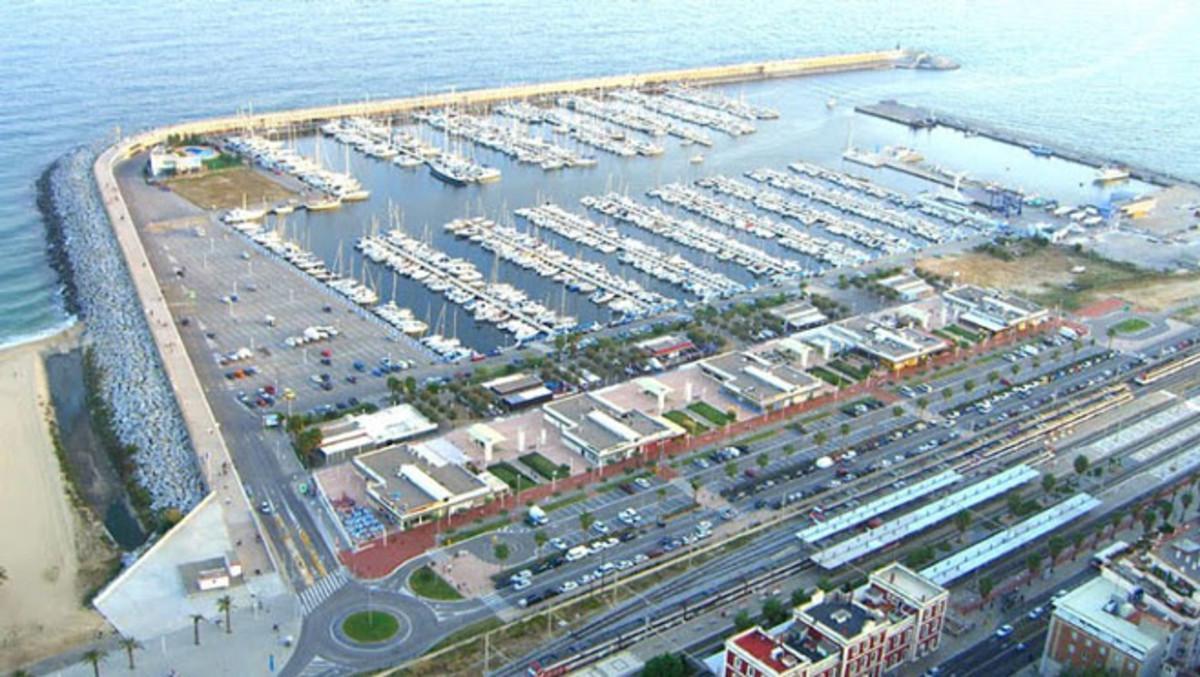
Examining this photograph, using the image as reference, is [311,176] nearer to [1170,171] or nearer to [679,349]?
[679,349]

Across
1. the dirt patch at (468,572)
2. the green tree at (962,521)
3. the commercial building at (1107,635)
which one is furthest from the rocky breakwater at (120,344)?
the commercial building at (1107,635)

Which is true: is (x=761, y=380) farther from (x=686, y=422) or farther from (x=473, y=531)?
(x=473, y=531)

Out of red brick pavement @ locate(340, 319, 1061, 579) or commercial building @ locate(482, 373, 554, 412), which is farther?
commercial building @ locate(482, 373, 554, 412)

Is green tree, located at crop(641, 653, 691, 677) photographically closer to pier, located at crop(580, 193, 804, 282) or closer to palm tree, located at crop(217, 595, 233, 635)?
palm tree, located at crop(217, 595, 233, 635)

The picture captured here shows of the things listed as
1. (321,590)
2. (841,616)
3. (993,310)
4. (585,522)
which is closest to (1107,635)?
(841,616)

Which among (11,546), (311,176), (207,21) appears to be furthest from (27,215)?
(207,21)

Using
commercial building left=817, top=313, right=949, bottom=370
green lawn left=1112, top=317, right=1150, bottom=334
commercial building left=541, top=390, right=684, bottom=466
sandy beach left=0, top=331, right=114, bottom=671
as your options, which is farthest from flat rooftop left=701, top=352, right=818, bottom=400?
sandy beach left=0, top=331, right=114, bottom=671

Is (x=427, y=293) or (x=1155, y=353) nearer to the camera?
(x=1155, y=353)
